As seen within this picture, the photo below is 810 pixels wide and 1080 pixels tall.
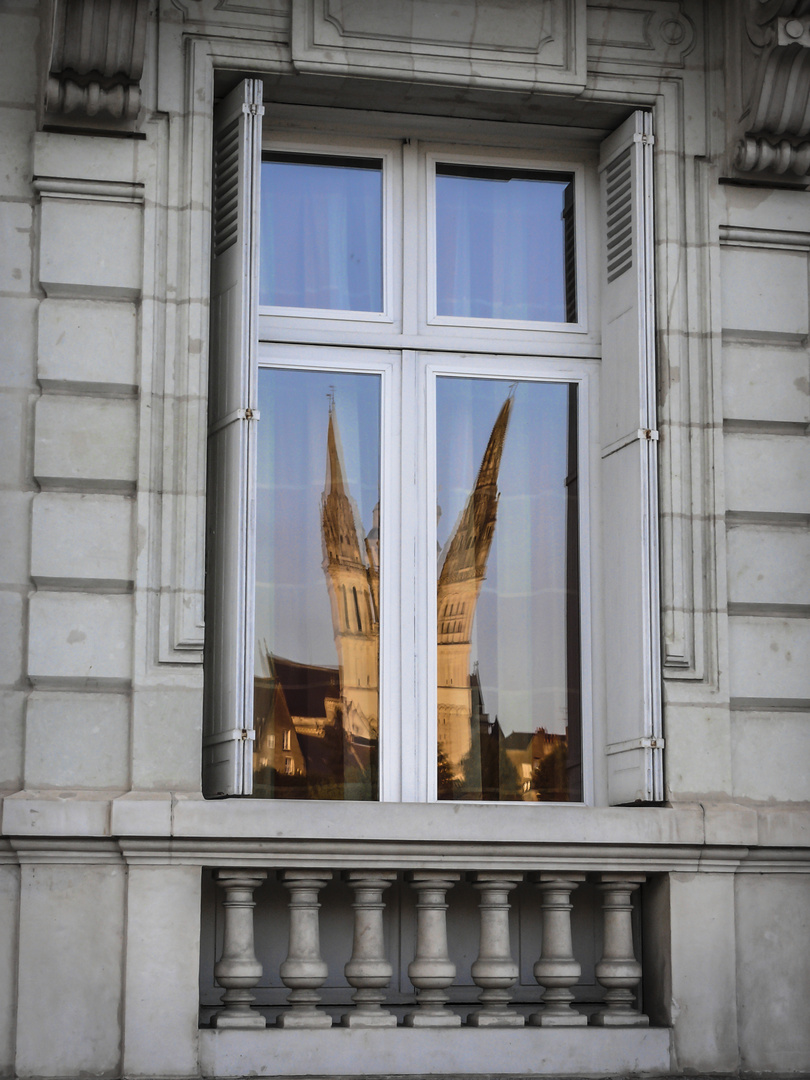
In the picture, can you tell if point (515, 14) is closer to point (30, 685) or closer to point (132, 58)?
point (132, 58)

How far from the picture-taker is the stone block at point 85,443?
6582 millimetres

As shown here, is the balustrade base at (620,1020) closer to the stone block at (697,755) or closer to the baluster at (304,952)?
the stone block at (697,755)

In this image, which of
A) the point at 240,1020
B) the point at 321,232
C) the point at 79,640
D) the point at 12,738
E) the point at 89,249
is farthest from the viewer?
the point at 321,232

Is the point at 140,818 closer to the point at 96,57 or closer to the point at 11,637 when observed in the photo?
the point at 11,637

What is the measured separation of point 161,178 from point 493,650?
2.45 m

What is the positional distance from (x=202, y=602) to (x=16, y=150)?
6.73 ft

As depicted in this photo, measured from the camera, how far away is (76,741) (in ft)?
20.9

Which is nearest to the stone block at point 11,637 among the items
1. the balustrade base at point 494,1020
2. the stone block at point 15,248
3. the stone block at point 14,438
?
the stone block at point 14,438

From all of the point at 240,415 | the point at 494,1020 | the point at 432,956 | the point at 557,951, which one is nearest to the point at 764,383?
the point at 240,415

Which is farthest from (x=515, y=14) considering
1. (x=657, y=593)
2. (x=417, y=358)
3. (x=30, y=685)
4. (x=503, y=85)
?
(x=30, y=685)

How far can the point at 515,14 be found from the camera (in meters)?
7.26

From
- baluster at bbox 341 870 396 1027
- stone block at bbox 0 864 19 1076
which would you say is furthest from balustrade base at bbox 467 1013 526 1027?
stone block at bbox 0 864 19 1076

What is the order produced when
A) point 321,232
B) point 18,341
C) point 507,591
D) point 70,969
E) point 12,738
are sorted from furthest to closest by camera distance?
point 321,232, point 507,591, point 18,341, point 12,738, point 70,969

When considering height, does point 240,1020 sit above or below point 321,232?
below
